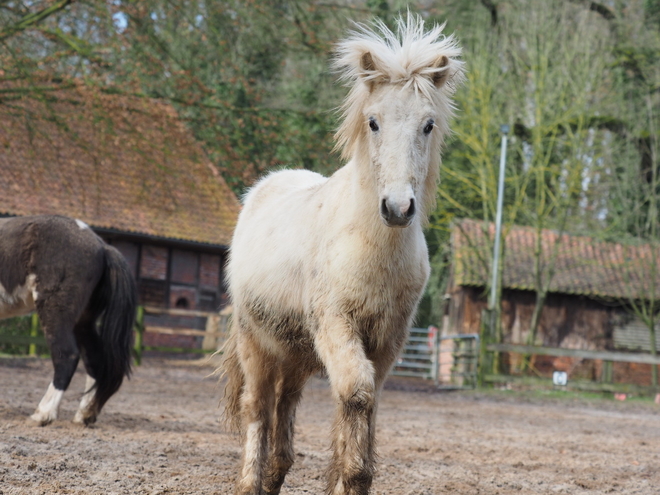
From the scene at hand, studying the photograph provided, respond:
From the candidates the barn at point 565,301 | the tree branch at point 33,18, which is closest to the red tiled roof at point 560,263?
the barn at point 565,301

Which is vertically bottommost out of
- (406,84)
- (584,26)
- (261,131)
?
(406,84)

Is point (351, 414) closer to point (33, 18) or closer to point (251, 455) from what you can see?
point (251, 455)

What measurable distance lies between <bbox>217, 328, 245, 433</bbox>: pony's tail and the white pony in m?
0.26

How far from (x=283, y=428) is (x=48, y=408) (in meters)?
3.00

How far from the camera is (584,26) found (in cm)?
2291

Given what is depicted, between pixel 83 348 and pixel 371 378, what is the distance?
14.9 ft

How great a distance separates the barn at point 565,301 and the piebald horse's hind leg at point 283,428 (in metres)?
20.1

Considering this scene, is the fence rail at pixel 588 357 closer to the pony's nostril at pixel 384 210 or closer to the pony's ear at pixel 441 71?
the pony's ear at pixel 441 71

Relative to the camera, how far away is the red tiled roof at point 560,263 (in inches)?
939

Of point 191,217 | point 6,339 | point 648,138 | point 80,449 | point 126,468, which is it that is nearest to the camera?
point 126,468

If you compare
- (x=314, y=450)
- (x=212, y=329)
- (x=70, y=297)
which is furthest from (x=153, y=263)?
(x=314, y=450)

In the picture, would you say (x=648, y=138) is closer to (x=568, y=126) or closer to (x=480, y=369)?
(x=568, y=126)

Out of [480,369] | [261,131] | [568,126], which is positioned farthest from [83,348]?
[568,126]

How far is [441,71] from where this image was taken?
4094 millimetres
